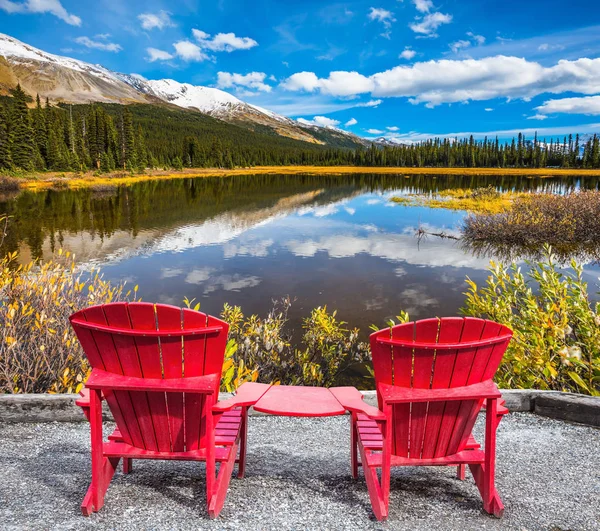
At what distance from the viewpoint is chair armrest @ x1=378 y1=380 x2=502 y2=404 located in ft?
9.53

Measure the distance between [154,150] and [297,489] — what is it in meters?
124

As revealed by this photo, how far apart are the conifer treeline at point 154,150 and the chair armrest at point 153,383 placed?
70.1 metres

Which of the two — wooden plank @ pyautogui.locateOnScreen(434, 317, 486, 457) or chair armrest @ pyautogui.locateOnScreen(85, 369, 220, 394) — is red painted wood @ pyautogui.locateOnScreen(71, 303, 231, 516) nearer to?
chair armrest @ pyautogui.locateOnScreen(85, 369, 220, 394)

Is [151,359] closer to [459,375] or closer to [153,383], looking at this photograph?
[153,383]

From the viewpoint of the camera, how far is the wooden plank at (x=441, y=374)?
285cm

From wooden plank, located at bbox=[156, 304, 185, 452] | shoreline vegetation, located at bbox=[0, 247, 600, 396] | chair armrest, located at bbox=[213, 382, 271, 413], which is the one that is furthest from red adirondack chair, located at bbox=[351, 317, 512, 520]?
shoreline vegetation, located at bbox=[0, 247, 600, 396]

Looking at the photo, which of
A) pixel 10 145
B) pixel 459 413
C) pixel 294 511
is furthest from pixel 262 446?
pixel 10 145

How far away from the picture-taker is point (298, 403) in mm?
3357

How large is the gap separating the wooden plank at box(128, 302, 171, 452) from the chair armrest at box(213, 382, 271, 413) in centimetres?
39

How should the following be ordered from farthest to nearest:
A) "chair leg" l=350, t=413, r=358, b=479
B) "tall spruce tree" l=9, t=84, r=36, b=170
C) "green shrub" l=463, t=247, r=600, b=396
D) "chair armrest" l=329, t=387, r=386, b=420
Result: "tall spruce tree" l=9, t=84, r=36, b=170, "green shrub" l=463, t=247, r=600, b=396, "chair leg" l=350, t=413, r=358, b=479, "chair armrest" l=329, t=387, r=386, b=420

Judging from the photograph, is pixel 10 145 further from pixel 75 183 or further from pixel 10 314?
pixel 10 314

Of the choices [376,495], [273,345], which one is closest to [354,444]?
[376,495]

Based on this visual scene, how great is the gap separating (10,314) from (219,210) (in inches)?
1286

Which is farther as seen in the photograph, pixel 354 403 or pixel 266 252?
pixel 266 252
